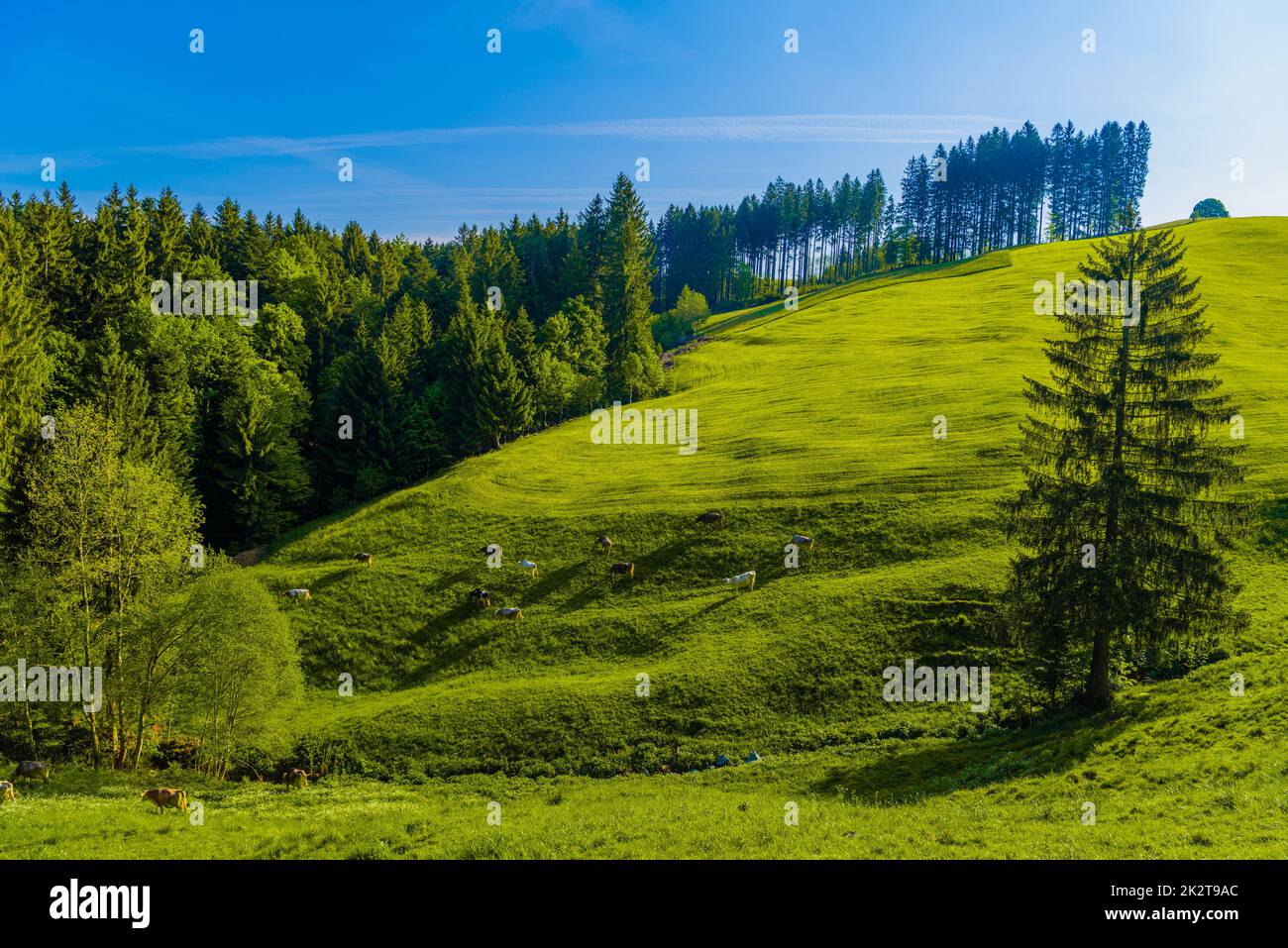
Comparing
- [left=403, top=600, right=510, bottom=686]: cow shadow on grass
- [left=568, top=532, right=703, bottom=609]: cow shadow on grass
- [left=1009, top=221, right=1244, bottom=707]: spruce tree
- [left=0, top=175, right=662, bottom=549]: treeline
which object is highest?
[left=0, top=175, right=662, bottom=549]: treeline

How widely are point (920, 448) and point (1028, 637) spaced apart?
2884 centimetres

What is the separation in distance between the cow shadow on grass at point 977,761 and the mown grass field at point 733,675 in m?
0.15

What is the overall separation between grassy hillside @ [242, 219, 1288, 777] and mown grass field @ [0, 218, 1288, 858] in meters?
0.21

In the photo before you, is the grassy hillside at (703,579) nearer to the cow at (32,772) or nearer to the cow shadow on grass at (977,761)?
the cow shadow on grass at (977,761)

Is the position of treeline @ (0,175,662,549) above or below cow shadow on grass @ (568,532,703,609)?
above

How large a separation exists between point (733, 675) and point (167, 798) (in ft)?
77.4

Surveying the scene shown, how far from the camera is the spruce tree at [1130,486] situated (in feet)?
86.5

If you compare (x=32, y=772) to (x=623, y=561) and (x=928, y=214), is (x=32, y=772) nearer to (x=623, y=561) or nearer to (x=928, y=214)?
(x=623, y=561)

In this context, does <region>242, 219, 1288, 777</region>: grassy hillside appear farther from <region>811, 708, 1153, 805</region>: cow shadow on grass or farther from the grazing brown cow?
the grazing brown cow

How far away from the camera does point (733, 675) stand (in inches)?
1375

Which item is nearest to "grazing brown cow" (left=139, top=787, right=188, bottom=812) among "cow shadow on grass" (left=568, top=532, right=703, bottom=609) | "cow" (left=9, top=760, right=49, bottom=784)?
"cow" (left=9, top=760, right=49, bottom=784)

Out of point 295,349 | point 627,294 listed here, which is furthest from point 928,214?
point 295,349

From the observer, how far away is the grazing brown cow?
2328cm

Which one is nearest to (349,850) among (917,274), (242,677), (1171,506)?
(242,677)
